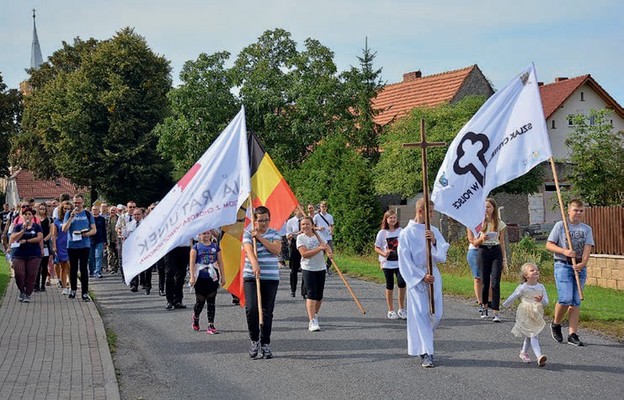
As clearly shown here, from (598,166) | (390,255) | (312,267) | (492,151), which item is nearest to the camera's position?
(492,151)

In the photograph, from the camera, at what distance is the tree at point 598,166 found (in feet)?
73.1

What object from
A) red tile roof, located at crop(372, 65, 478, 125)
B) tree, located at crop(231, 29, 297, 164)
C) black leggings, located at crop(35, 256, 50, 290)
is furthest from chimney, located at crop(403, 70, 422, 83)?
black leggings, located at crop(35, 256, 50, 290)

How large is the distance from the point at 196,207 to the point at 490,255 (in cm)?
459

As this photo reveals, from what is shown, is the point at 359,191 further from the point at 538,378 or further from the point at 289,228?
the point at 538,378

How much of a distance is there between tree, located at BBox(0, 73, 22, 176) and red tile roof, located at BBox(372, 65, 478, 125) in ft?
86.9

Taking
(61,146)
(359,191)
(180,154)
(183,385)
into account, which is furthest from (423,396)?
(61,146)

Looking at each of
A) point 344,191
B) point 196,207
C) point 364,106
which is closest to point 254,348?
point 196,207

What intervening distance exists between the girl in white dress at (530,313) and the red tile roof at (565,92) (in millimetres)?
37869

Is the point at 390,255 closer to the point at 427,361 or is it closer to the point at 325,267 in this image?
the point at 325,267

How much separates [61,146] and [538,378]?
141 feet

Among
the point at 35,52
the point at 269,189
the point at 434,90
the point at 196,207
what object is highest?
the point at 35,52

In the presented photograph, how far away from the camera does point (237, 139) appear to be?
36.2ft

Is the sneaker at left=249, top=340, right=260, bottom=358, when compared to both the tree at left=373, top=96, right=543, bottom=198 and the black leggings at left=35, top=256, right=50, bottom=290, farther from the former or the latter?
the tree at left=373, top=96, right=543, bottom=198

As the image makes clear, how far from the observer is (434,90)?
4425 cm
